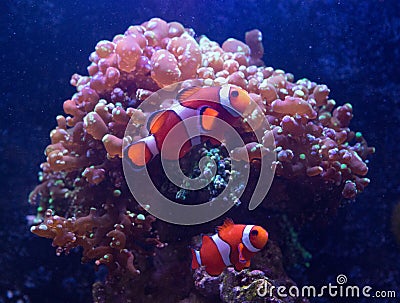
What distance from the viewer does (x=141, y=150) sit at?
2.14 meters

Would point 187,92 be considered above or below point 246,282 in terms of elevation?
above

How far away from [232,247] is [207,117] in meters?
0.78

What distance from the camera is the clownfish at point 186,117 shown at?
7.04 ft

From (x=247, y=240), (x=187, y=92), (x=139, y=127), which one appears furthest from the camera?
(x=139, y=127)

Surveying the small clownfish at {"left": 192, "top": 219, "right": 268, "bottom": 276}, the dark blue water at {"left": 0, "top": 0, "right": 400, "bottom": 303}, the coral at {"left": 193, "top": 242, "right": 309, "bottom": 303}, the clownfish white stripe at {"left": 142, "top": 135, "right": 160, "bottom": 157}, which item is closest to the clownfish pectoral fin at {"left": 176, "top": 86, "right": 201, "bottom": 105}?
the clownfish white stripe at {"left": 142, "top": 135, "right": 160, "bottom": 157}

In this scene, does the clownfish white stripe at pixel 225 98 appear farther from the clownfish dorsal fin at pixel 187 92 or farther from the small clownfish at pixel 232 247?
the small clownfish at pixel 232 247

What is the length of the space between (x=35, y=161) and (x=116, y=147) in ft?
5.55

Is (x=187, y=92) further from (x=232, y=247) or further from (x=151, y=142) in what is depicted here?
(x=232, y=247)

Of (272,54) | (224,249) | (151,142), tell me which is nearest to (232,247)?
(224,249)

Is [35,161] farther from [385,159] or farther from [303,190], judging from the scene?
[385,159]

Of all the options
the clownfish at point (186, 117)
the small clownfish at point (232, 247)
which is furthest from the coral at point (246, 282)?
the clownfish at point (186, 117)

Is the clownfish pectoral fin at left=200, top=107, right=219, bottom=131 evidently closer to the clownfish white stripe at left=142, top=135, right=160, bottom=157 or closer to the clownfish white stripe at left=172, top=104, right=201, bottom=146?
the clownfish white stripe at left=172, top=104, right=201, bottom=146

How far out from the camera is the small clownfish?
1.89m

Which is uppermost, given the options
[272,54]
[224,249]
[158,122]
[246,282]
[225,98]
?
[272,54]
